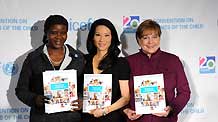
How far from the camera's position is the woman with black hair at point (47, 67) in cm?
211

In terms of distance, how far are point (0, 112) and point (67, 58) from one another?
34.3 inches

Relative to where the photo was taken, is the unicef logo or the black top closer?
the black top

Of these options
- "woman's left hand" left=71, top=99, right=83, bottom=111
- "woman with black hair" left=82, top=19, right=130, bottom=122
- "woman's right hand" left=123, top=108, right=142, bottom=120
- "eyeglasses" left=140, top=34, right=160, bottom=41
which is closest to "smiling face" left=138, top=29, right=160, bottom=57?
"eyeglasses" left=140, top=34, right=160, bottom=41

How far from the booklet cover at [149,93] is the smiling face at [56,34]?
0.52m

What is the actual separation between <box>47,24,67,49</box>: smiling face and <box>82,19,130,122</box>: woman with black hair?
0.65 feet

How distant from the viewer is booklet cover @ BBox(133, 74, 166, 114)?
211cm

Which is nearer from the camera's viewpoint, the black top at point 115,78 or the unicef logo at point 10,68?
the black top at point 115,78

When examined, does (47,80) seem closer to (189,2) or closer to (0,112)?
(0,112)

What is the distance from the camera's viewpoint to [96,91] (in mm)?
2123

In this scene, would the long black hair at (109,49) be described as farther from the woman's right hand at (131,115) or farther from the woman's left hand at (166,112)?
the woman's left hand at (166,112)

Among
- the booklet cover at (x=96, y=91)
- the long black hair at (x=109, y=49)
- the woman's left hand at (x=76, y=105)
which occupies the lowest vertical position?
the woman's left hand at (x=76, y=105)

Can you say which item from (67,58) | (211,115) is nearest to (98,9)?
(67,58)

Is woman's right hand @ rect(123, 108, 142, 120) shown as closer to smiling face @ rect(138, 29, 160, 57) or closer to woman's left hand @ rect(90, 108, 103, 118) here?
woman's left hand @ rect(90, 108, 103, 118)

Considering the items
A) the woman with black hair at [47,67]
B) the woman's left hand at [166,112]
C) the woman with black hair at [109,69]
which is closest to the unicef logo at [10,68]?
the woman with black hair at [47,67]
